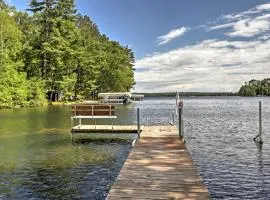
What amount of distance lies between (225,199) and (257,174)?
415 centimetres

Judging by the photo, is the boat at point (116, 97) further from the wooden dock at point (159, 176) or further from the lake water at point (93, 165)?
the wooden dock at point (159, 176)

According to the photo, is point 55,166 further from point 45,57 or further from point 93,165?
point 45,57

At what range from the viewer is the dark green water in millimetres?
14441

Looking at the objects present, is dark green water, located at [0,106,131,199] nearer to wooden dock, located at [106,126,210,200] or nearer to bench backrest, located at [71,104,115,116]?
wooden dock, located at [106,126,210,200]

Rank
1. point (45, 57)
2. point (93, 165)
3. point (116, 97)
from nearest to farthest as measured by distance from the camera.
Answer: point (93, 165) → point (45, 57) → point (116, 97)

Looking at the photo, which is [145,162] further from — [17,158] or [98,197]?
[17,158]

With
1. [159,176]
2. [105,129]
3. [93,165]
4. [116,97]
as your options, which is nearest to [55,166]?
[93,165]

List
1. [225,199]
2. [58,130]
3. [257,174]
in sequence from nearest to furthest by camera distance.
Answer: [225,199] < [257,174] < [58,130]

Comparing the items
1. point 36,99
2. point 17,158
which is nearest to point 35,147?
point 17,158

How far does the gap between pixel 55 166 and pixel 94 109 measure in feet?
34.5

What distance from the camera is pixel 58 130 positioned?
3397cm

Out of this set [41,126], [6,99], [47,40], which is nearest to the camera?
[41,126]

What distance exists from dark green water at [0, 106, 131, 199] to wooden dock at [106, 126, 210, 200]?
126 cm

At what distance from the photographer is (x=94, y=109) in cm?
2903
